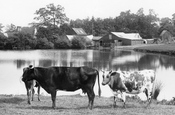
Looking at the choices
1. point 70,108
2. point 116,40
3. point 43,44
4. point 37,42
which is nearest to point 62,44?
point 43,44

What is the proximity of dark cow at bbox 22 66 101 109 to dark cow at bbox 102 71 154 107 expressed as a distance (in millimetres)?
573

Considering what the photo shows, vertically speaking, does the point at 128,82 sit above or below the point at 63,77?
below

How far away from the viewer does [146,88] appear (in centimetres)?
977

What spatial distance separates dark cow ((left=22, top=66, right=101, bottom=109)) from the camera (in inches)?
360

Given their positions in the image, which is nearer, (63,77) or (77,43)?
(63,77)

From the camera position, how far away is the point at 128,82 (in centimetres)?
955

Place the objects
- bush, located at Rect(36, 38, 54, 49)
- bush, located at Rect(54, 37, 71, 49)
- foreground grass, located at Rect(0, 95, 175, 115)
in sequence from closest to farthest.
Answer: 1. foreground grass, located at Rect(0, 95, 175, 115)
2. bush, located at Rect(36, 38, 54, 49)
3. bush, located at Rect(54, 37, 71, 49)

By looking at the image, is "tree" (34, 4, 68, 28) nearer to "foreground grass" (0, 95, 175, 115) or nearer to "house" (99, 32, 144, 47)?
"house" (99, 32, 144, 47)

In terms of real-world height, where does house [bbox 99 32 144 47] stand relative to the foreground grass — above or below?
above

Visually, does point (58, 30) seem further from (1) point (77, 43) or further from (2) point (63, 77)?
(2) point (63, 77)

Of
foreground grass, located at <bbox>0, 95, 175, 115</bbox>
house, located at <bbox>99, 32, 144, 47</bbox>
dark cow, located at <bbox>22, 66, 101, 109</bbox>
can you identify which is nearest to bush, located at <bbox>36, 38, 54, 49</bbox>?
house, located at <bbox>99, 32, 144, 47</bbox>

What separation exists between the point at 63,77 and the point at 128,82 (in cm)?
228

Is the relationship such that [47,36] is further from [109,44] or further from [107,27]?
[107,27]

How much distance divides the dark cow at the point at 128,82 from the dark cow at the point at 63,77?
0.57m
